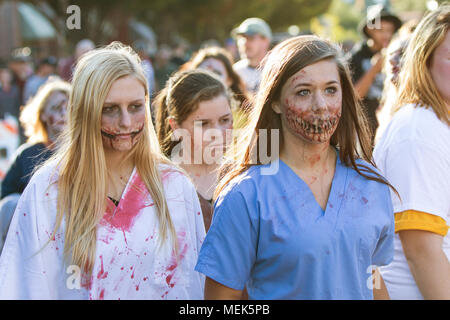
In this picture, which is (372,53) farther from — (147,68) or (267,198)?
(267,198)

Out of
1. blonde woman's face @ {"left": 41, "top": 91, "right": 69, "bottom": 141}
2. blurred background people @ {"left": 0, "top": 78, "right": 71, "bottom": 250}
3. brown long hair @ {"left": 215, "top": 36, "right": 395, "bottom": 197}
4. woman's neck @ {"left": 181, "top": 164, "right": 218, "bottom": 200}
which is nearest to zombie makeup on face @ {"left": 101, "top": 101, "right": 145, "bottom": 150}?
brown long hair @ {"left": 215, "top": 36, "right": 395, "bottom": 197}

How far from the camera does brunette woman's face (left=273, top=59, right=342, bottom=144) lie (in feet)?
8.23

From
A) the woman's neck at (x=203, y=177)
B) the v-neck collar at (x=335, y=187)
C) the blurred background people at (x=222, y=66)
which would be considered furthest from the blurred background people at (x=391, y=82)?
the blurred background people at (x=222, y=66)

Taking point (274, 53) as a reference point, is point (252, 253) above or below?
below

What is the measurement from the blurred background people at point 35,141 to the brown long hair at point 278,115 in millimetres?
2222

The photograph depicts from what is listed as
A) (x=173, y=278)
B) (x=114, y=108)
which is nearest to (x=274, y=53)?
(x=114, y=108)

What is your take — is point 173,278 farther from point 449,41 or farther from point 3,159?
point 3,159

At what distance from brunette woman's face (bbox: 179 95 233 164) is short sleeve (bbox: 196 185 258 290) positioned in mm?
1508

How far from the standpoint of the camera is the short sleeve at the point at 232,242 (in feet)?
7.80

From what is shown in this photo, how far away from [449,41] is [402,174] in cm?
66

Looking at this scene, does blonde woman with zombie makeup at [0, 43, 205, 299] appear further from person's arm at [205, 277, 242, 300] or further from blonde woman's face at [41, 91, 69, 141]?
blonde woman's face at [41, 91, 69, 141]

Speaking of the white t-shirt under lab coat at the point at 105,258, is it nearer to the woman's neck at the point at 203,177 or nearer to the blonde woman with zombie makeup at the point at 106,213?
the blonde woman with zombie makeup at the point at 106,213

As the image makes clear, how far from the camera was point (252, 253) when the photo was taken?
2395 millimetres
